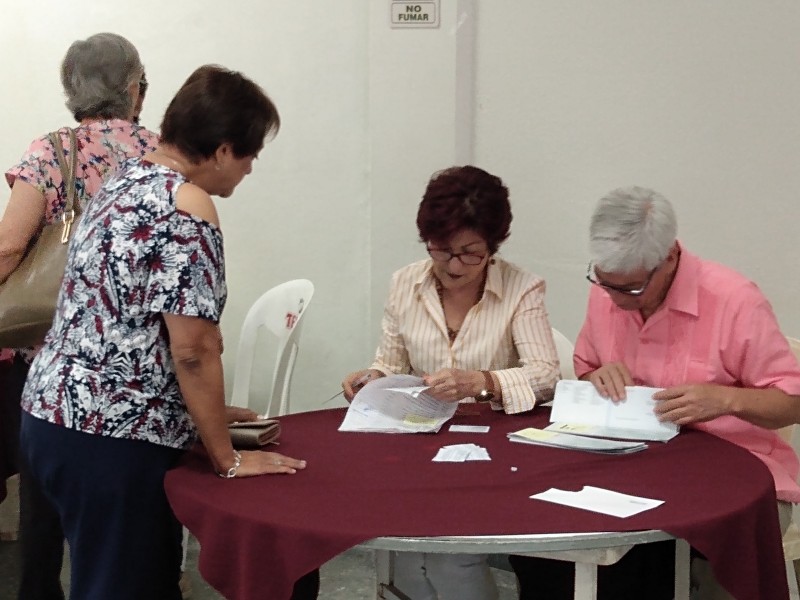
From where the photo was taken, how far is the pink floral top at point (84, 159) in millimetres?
2535

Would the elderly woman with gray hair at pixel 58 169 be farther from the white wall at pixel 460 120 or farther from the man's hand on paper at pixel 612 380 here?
the man's hand on paper at pixel 612 380

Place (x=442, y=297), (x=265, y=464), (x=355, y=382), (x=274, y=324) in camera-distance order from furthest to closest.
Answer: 1. (x=274, y=324)
2. (x=442, y=297)
3. (x=355, y=382)
4. (x=265, y=464)

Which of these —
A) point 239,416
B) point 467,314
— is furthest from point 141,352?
point 467,314

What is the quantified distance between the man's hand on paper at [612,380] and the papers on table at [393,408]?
0.38 m

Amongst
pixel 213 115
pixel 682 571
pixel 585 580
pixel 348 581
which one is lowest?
pixel 348 581

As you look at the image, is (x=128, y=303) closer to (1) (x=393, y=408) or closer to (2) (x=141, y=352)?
(2) (x=141, y=352)

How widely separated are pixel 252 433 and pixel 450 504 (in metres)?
0.55

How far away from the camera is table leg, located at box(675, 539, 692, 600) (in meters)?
2.15

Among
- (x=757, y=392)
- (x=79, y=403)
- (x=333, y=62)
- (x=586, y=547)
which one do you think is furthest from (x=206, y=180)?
(x=333, y=62)

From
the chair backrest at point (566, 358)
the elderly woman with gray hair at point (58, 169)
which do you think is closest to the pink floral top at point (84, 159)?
the elderly woman with gray hair at point (58, 169)

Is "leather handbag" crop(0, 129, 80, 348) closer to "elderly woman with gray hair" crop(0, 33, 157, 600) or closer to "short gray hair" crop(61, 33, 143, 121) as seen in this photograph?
"elderly woman with gray hair" crop(0, 33, 157, 600)

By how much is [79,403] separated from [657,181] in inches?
87.1

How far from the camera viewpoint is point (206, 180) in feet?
6.46

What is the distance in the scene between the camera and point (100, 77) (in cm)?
271
